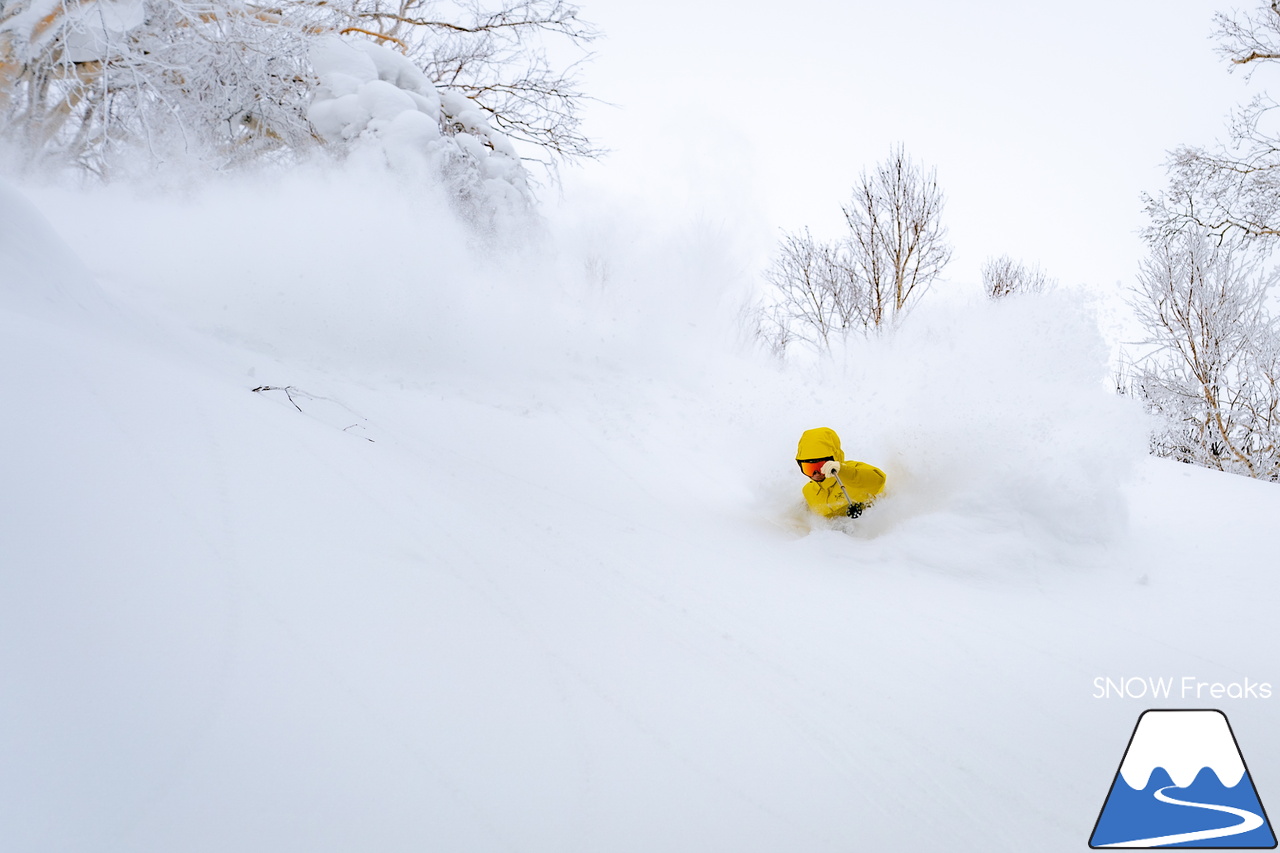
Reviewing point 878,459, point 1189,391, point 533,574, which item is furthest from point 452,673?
point 1189,391

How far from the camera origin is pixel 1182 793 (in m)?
1.58

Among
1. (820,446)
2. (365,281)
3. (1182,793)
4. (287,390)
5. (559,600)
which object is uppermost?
(365,281)

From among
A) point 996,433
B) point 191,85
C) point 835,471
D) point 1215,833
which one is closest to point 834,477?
point 835,471

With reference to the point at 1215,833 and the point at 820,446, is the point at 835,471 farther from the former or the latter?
the point at 1215,833

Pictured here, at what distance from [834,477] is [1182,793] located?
6.45ft

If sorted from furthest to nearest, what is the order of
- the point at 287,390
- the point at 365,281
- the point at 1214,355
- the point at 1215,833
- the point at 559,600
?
the point at 1214,355, the point at 365,281, the point at 287,390, the point at 559,600, the point at 1215,833

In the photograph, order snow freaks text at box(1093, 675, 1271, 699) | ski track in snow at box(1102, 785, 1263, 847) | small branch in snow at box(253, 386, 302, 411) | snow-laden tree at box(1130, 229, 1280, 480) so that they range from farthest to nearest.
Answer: snow-laden tree at box(1130, 229, 1280, 480), small branch in snow at box(253, 386, 302, 411), snow freaks text at box(1093, 675, 1271, 699), ski track in snow at box(1102, 785, 1263, 847)

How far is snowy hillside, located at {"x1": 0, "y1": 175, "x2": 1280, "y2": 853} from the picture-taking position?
1.11 meters

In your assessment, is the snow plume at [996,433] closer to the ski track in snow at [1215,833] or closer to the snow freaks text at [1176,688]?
the snow freaks text at [1176,688]

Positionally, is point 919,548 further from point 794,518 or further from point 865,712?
point 865,712

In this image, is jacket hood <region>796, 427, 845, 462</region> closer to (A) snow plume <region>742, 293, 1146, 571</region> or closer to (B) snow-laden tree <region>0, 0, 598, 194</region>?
(A) snow plume <region>742, 293, 1146, 571</region>

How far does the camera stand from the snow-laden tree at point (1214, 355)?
8.56 metres

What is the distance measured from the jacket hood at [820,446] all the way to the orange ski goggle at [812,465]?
19 millimetres

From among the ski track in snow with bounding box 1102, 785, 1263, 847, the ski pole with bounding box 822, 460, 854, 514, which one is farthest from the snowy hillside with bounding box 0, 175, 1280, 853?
the ski pole with bounding box 822, 460, 854, 514
